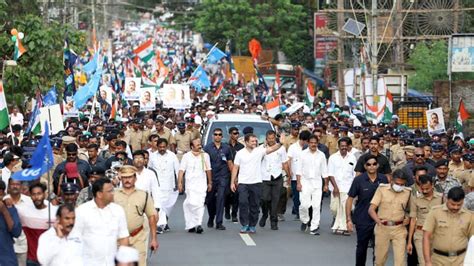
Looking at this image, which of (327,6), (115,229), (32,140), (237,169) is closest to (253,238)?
(237,169)

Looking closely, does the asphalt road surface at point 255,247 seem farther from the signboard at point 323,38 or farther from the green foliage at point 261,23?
the green foliage at point 261,23

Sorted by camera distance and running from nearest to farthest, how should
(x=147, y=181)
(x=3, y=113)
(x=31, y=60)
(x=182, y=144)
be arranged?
1. (x=147, y=181)
2. (x=3, y=113)
3. (x=182, y=144)
4. (x=31, y=60)

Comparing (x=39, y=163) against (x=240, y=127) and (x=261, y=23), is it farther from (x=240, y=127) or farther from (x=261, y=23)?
(x=261, y=23)

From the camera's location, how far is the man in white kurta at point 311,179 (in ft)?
65.9

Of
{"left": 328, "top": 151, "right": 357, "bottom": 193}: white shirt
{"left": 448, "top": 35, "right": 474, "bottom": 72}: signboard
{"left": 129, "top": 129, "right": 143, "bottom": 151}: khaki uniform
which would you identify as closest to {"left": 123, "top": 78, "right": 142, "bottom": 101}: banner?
{"left": 129, "top": 129, "right": 143, "bottom": 151}: khaki uniform

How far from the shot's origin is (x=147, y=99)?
34250 millimetres

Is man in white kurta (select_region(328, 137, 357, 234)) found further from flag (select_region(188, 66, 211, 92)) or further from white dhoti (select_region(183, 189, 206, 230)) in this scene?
flag (select_region(188, 66, 211, 92))

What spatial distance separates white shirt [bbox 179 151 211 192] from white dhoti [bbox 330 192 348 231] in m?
2.04

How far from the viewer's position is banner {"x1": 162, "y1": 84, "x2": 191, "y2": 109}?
35.7 meters

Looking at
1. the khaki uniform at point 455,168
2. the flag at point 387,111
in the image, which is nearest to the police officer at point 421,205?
the khaki uniform at point 455,168

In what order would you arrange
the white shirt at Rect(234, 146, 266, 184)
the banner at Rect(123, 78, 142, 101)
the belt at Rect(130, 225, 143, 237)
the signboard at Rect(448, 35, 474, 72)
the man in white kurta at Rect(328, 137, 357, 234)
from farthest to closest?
1. the signboard at Rect(448, 35, 474, 72)
2. the banner at Rect(123, 78, 142, 101)
3. the man in white kurta at Rect(328, 137, 357, 234)
4. the white shirt at Rect(234, 146, 266, 184)
5. the belt at Rect(130, 225, 143, 237)

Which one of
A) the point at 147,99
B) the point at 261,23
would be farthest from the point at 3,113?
the point at 261,23

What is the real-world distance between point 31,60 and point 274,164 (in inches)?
426

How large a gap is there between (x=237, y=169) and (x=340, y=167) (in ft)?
5.29
